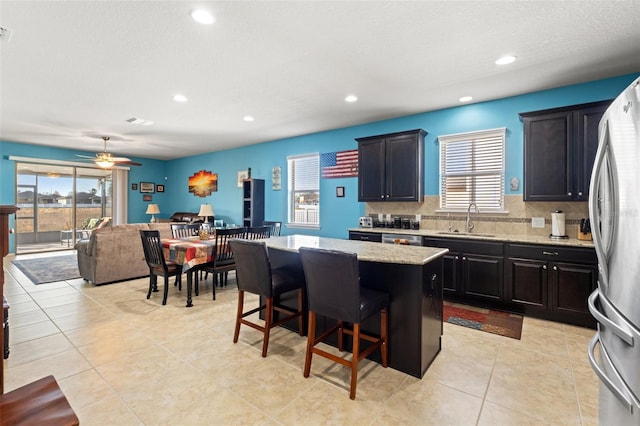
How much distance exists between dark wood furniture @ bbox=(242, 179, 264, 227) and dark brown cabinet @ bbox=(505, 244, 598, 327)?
498 centimetres

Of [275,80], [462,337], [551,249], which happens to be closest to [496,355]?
[462,337]

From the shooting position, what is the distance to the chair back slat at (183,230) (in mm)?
4992

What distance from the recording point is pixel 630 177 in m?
1.18

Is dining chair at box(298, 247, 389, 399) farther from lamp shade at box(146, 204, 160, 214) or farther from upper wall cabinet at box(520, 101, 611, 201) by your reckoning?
lamp shade at box(146, 204, 160, 214)

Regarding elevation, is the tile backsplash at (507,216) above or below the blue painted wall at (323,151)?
below

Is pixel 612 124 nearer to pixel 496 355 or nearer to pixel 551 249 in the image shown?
pixel 496 355

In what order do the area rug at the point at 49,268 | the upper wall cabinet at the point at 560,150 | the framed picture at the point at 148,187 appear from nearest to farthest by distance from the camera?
the upper wall cabinet at the point at 560,150, the area rug at the point at 49,268, the framed picture at the point at 148,187

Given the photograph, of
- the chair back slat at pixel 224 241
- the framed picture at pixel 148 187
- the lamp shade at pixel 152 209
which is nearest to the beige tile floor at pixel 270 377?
the chair back slat at pixel 224 241

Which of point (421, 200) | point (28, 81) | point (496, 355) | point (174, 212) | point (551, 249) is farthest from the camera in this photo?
point (174, 212)

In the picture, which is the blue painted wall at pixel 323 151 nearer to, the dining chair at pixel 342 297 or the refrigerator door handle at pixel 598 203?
the refrigerator door handle at pixel 598 203

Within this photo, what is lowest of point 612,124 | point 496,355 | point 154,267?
point 496,355

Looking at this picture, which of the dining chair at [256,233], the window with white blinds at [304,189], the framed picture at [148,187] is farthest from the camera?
the framed picture at [148,187]

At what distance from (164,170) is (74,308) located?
705 centimetres

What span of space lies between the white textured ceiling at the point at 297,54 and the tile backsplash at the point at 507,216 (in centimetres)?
144
